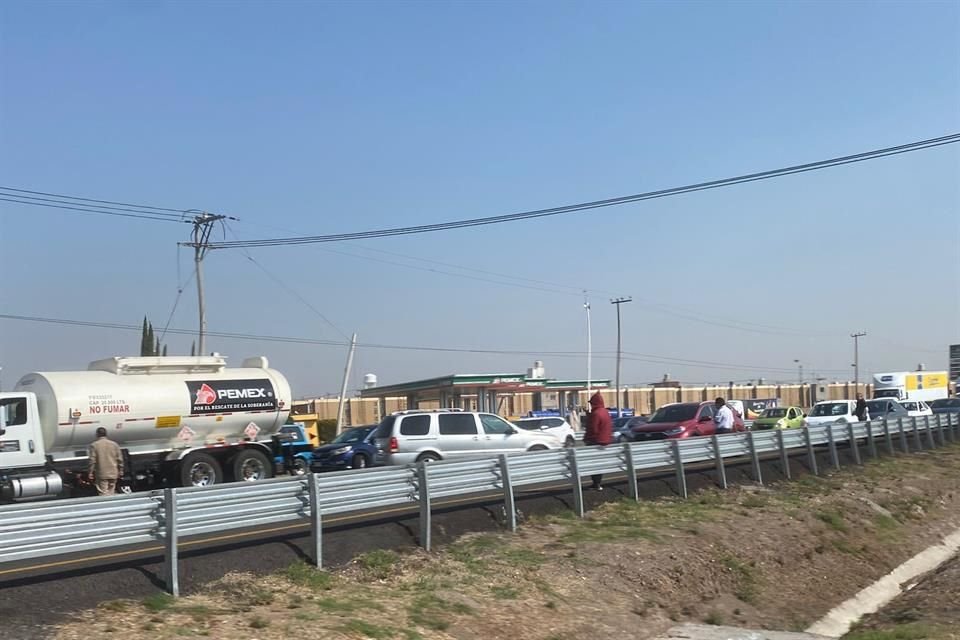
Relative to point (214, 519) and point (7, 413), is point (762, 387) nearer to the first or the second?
point (7, 413)

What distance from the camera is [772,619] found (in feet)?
41.0

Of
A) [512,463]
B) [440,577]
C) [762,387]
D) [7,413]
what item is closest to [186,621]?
[440,577]

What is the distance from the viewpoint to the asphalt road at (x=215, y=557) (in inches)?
348

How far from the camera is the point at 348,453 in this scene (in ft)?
90.2

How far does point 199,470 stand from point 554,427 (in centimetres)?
1581

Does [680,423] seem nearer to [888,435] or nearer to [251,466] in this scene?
[888,435]

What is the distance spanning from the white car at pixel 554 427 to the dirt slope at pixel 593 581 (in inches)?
622

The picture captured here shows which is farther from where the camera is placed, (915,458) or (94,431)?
(915,458)

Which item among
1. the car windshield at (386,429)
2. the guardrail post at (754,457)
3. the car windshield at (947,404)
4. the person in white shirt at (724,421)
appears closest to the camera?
the guardrail post at (754,457)

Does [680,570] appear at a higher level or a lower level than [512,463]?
lower

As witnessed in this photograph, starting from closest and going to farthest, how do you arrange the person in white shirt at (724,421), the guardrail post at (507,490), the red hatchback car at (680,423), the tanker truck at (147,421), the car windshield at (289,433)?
the guardrail post at (507,490) → the tanker truck at (147,421) → the person in white shirt at (724,421) → the car windshield at (289,433) → the red hatchback car at (680,423)

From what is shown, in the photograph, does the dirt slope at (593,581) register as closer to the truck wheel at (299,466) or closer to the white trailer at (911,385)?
the truck wheel at (299,466)

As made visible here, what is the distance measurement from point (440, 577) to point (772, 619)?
4.34 metres

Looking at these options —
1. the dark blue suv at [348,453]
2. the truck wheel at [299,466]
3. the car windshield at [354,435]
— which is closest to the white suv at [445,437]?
the dark blue suv at [348,453]
